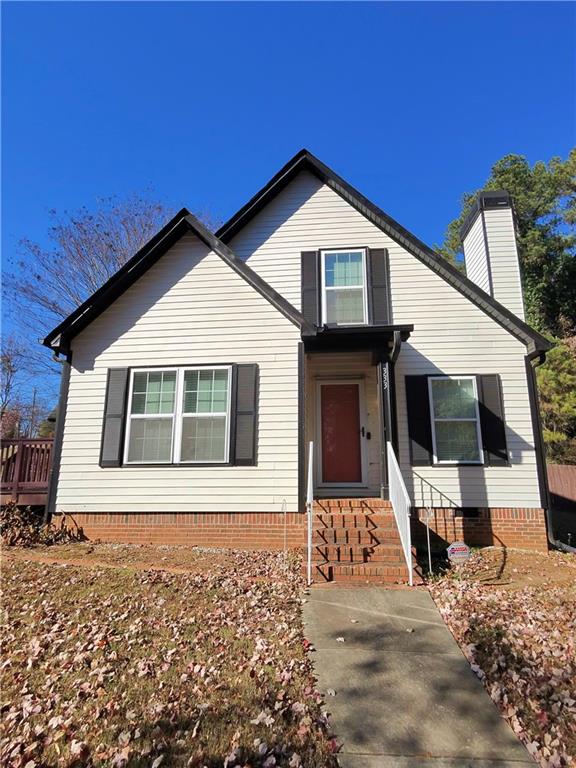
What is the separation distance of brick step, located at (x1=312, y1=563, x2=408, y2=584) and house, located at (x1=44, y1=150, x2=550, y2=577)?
0.91 meters

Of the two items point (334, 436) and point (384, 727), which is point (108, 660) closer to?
point (384, 727)

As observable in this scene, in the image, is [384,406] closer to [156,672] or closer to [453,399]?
[453,399]

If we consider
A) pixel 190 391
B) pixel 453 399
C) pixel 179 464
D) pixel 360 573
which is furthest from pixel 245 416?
pixel 453 399

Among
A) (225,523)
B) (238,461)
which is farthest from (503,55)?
(225,523)

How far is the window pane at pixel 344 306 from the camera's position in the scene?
874 cm

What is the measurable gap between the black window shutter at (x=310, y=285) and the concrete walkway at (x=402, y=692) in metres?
5.67

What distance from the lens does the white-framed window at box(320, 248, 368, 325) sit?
28.7 ft

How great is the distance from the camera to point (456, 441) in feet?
25.6

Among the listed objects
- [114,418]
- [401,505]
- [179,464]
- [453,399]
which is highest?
[453,399]

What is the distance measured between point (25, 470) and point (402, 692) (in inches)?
315

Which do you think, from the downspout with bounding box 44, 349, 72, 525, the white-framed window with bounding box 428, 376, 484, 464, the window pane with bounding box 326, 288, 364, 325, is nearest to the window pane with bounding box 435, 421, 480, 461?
the white-framed window with bounding box 428, 376, 484, 464

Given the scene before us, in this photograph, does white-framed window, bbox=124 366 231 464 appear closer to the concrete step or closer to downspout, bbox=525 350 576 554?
the concrete step

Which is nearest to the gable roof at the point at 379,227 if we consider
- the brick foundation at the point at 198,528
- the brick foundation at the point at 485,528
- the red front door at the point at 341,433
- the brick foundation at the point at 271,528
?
the red front door at the point at 341,433

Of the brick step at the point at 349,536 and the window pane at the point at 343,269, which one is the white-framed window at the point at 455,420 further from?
the window pane at the point at 343,269
